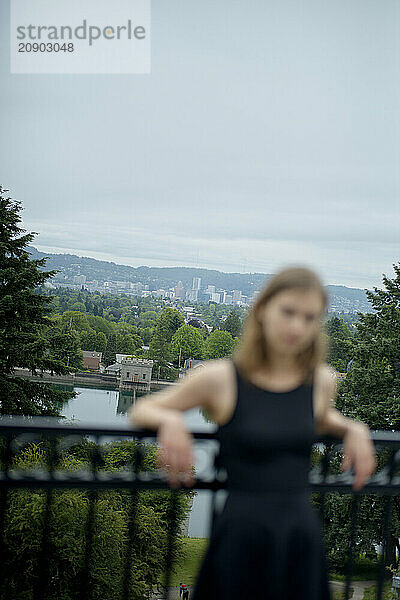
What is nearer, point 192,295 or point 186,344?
point 186,344

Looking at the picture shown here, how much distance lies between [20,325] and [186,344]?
4573cm

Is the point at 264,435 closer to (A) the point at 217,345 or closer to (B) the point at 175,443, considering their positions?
(B) the point at 175,443

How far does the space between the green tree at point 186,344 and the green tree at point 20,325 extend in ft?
144

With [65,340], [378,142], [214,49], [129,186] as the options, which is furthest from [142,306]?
[65,340]

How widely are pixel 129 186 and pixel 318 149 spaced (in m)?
34.0

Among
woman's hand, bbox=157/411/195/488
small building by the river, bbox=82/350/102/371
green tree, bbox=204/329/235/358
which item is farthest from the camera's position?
green tree, bbox=204/329/235/358

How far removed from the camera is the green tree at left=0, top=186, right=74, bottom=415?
1458cm

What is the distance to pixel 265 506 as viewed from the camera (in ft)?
4.54

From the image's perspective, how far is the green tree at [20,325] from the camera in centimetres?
1458

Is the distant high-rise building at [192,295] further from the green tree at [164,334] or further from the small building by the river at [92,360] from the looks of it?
the small building by the river at [92,360]

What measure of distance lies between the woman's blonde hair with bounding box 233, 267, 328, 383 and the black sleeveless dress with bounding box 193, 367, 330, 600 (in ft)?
0.16

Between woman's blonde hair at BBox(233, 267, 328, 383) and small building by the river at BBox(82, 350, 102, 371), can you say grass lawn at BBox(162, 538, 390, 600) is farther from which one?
small building by the river at BBox(82, 350, 102, 371)

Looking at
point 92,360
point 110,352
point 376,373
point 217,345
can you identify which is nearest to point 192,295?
point 217,345

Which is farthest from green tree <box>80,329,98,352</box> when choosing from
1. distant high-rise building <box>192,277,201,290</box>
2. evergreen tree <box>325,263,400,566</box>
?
distant high-rise building <box>192,277,201,290</box>
